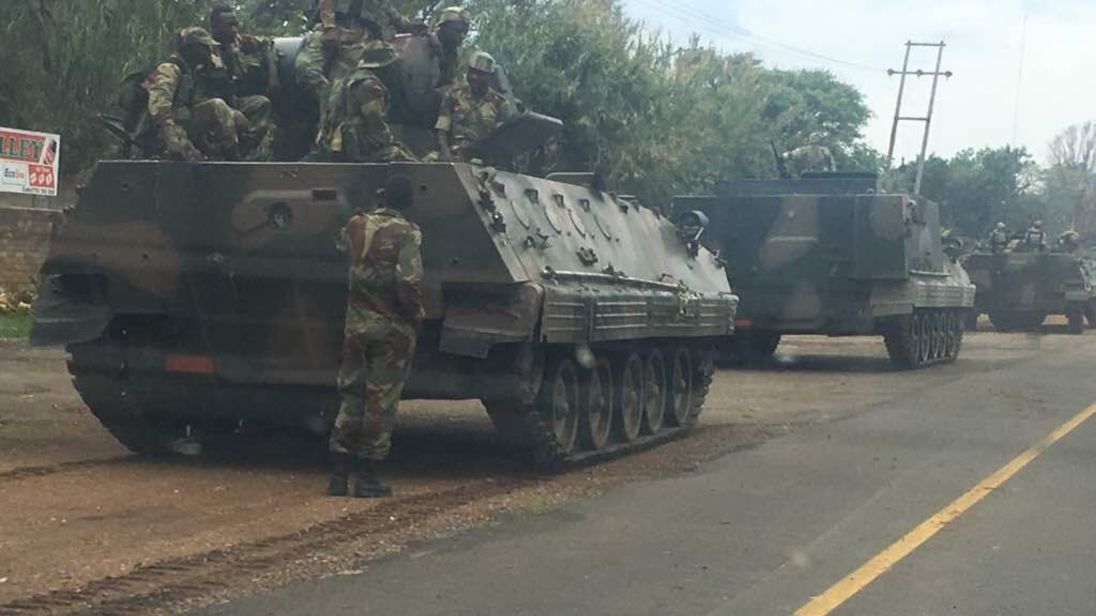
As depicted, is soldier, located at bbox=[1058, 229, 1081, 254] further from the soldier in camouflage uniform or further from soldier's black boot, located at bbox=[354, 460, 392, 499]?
soldier's black boot, located at bbox=[354, 460, 392, 499]

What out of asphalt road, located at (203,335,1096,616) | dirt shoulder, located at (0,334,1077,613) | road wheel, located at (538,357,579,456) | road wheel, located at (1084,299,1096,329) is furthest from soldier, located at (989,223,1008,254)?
road wheel, located at (538,357,579,456)

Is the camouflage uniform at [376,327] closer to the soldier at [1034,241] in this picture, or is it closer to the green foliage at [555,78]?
the green foliage at [555,78]

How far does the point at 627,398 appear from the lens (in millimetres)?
12266

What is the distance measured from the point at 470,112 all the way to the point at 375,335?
2.77 metres

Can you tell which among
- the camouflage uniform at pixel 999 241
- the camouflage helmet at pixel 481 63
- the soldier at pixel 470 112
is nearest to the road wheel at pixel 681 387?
the soldier at pixel 470 112

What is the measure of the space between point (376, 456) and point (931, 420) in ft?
22.5

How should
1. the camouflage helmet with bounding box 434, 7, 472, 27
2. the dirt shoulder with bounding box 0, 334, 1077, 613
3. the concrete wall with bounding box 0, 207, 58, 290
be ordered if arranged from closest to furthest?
the dirt shoulder with bounding box 0, 334, 1077, 613
the camouflage helmet with bounding box 434, 7, 472, 27
the concrete wall with bounding box 0, 207, 58, 290

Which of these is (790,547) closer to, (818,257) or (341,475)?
(341,475)

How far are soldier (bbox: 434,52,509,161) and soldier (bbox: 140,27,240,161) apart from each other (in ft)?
4.41

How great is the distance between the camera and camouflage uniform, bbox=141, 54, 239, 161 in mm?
10555

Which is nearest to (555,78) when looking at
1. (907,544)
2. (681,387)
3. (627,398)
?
(681,387)

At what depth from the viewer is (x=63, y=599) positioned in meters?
6.46

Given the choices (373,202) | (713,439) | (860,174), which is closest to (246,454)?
(373,202)

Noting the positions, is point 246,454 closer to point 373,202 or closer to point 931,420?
point 373,202
